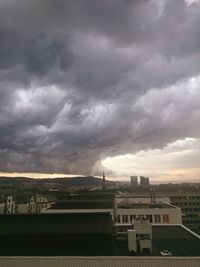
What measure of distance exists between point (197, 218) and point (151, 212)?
82354 millimetres

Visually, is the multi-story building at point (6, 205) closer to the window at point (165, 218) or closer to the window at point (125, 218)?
the window at point (125, 218)

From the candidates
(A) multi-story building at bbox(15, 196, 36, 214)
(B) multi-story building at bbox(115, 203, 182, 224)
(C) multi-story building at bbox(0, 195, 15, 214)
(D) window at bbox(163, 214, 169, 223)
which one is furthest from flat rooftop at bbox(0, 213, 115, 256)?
(A) multi-story building at bbox(15, 196, 36, 214)

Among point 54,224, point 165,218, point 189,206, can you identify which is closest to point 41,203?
point 189,206

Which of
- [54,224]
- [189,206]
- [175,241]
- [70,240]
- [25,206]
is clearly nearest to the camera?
[70,240]

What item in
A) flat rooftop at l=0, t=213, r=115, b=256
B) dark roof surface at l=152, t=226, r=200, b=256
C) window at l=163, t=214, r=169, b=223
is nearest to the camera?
flat rooftop at l=0, t=213, r=115, b=256

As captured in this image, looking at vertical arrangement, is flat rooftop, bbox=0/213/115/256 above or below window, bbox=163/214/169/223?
above

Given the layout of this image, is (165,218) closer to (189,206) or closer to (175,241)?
(175,241)

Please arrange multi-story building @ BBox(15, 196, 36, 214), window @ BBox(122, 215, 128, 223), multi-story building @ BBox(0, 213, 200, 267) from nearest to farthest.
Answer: multi-story building @ BBox(0, 213, 200, 267), window @ BBox(122, 215, 128, 223), multi-story building @ BBox(15, 196, 36, 214)

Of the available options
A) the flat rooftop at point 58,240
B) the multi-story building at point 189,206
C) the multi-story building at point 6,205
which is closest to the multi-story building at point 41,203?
the multi-story building at point 6,205

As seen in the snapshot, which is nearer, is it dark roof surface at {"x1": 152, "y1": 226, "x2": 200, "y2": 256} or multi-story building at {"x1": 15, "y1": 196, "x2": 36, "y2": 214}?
dark roof surface at {"x1": 152, "y1": 226, "x2": 200, "y2": 256}

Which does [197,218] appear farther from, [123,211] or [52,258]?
[52,258]

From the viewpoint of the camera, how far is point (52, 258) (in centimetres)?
3641

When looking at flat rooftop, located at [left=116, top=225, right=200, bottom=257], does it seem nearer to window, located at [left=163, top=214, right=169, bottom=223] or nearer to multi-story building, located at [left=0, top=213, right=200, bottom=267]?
multi-story building, located at [left=0, top=213, right=200, bottom=267]

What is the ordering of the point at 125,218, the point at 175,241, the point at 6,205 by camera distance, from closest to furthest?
the point at 175,241, the point at 125,218, the point at 6,205
